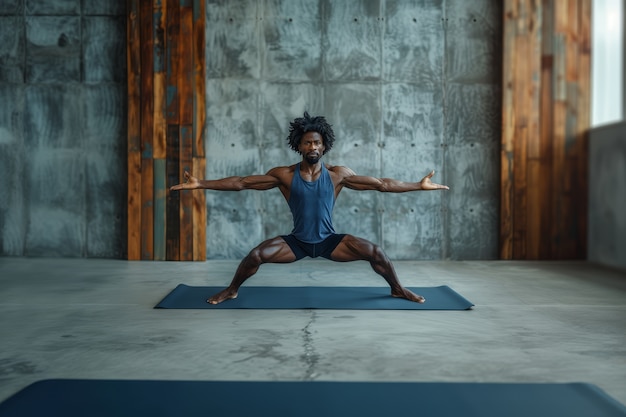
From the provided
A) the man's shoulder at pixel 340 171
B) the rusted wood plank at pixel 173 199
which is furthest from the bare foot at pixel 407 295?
the rusted wood plank at pixel 173 199

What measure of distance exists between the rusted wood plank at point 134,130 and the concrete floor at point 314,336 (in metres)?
1.53

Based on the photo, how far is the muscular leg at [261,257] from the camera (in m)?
4.97

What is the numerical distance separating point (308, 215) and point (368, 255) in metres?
0.57

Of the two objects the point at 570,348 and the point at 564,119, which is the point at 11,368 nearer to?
the point at 570,348

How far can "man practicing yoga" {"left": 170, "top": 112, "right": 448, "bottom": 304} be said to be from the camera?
5039 millimetres

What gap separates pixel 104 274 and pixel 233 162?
217 centimetres

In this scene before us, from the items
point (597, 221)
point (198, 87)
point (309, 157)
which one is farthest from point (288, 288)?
point (597, 221)

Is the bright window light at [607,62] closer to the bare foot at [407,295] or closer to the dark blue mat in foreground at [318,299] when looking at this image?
the dark blue mat in foreground at [318,299]

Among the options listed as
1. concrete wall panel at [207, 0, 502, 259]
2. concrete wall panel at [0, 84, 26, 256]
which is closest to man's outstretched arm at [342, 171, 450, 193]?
concrete wall panel at [207, 0, 502, 259]

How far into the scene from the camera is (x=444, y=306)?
4.97 metres

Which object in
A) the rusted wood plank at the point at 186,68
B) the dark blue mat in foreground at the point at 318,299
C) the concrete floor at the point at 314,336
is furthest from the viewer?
the rusted wood plank at the point at 186,68

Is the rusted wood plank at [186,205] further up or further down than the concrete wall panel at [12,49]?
further down

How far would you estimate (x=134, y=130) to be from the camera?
791 cm

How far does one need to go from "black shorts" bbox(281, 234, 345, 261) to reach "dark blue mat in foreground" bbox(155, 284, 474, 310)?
1.28 ft
